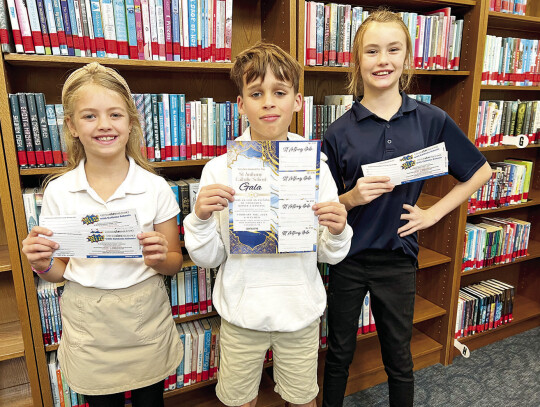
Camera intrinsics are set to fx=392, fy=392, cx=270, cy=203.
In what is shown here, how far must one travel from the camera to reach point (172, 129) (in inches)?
64.3

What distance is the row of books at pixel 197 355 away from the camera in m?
1.83

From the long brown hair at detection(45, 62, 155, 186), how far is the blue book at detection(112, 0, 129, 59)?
11.1 inches

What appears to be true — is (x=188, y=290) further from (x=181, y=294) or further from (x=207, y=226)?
(x=207, y=226)

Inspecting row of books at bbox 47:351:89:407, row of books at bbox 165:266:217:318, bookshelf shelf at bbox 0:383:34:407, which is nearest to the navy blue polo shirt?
row of books at bbox 165:266:217:318

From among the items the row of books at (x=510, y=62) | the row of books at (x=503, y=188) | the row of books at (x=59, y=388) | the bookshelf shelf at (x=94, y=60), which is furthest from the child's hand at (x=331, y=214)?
the row of books at (x=510, y=62)

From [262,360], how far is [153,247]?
1.80 feet

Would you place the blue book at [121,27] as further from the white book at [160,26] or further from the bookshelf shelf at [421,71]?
the bookshelf shelf at [421,71]

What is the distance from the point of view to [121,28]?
1.48 m

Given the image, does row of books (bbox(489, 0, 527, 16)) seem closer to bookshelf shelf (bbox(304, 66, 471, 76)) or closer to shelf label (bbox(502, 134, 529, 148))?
bookshelf shelf (bbox(304, 66, 471, 76))

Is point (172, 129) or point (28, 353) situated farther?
point (172, 129)

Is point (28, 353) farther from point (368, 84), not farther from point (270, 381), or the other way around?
point (368, 84)

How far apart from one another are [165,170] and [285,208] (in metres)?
0.94

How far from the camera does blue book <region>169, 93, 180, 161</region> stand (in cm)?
161

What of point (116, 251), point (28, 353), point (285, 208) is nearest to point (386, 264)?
point (285, 208)
